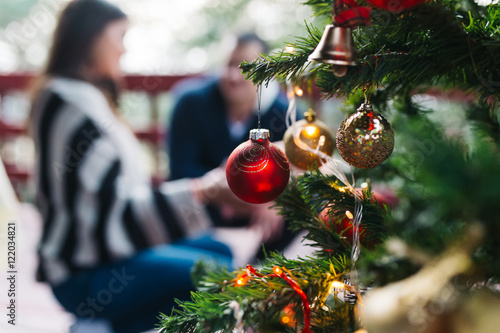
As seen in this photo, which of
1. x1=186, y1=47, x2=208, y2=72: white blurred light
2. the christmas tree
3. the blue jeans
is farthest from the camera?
x1=186, y1=47, x2=208, y2=72: white blurred light

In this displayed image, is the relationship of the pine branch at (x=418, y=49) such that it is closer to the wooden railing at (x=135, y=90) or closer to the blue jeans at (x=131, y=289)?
the blue jeans at (x=131, y=289)

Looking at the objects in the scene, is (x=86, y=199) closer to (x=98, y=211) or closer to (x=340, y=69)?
(x=98, y=211)

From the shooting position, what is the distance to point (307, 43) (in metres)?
0.47

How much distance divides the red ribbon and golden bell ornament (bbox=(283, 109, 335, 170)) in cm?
17

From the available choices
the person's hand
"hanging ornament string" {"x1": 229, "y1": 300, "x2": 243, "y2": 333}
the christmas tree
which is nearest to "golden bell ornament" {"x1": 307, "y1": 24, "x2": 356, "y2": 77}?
the christmas tree

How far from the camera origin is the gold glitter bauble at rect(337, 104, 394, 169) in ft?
1.47

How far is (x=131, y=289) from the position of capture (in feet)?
3.41

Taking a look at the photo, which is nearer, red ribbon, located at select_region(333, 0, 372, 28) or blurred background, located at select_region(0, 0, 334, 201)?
red ribbon, located at select_region(333, 0, 372, 28)

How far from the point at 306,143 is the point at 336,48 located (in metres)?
0.18

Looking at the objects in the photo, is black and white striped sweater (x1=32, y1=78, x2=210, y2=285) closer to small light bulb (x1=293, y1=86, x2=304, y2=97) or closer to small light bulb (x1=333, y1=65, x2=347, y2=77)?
small light bulb (x1=293, y1=86, x2=304, y2=97)

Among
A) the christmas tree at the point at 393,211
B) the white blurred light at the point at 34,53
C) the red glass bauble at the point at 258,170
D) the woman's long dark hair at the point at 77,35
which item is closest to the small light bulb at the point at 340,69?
the christmas tree at the point at 393,211

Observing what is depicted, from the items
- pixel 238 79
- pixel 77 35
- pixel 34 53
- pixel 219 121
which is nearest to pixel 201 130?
pixel 219 121

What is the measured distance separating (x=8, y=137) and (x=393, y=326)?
9.47 ft

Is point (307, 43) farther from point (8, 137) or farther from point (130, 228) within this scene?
point (8, 137)
